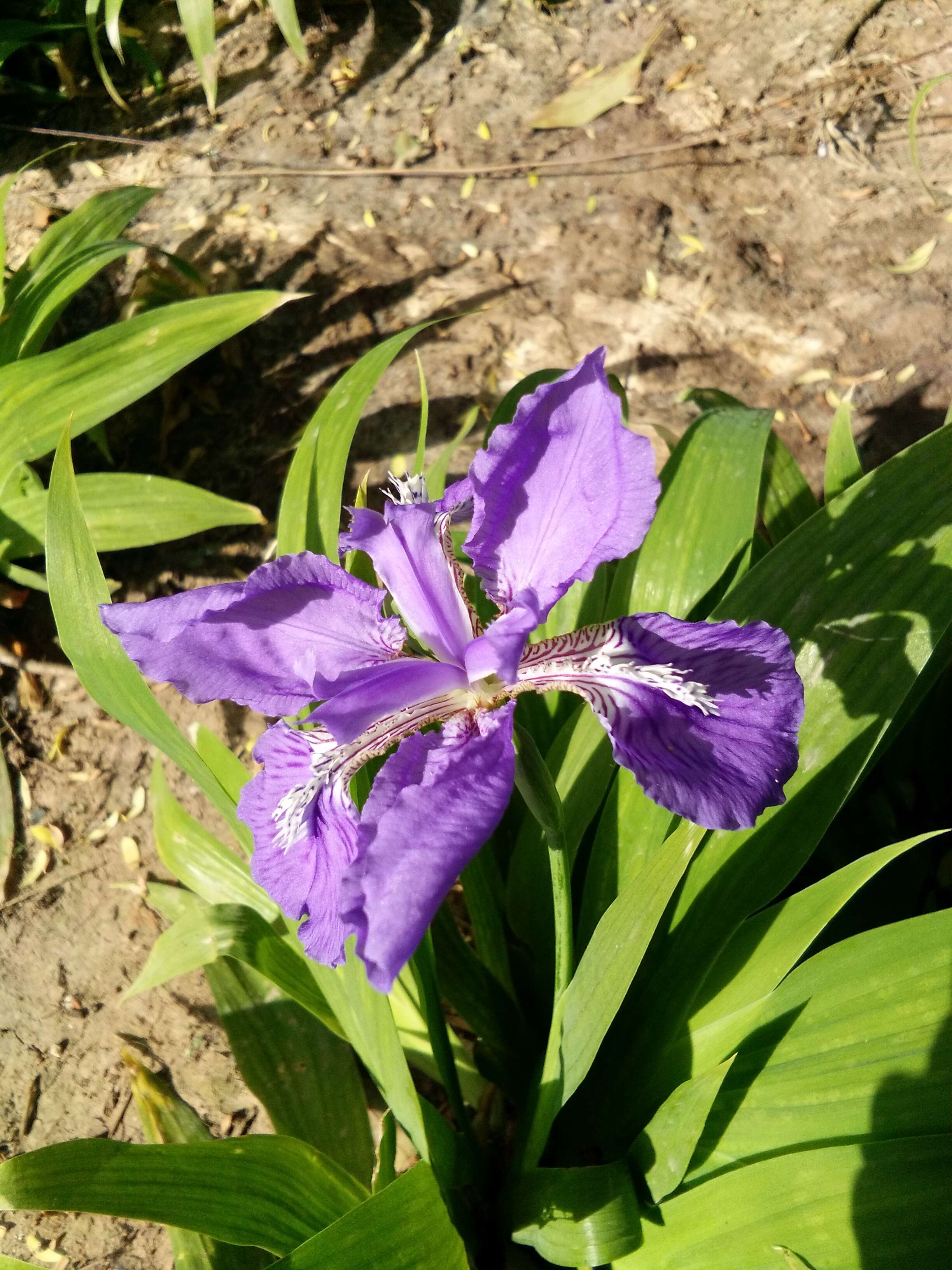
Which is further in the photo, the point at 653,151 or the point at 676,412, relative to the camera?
the point at 653,151

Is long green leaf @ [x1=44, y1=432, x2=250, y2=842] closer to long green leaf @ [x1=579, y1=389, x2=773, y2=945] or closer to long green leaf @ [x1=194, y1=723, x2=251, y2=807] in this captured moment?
long green leaf @ [x1=194, y1=723, x2=251, y2=807]

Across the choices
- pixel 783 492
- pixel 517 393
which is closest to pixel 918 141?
pixel 783 492

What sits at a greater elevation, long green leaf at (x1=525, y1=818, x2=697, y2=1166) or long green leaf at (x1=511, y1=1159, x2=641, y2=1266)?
long green leaf at (x1=525, y1=818, x2=697, y2=1166)

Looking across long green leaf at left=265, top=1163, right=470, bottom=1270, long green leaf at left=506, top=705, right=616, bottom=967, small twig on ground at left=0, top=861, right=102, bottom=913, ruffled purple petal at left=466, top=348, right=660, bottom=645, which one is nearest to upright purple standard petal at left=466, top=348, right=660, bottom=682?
ruffled purple petal at left=466, top=348, right=660, bottom=645

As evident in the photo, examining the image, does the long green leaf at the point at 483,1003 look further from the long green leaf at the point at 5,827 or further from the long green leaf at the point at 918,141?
the long green leaf at the point at 918,141

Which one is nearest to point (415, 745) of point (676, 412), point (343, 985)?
point (343, 985)

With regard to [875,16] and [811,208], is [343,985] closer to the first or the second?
[811,208]

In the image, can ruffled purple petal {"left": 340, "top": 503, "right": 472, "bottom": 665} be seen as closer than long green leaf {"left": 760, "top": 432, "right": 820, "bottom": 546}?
Yes
